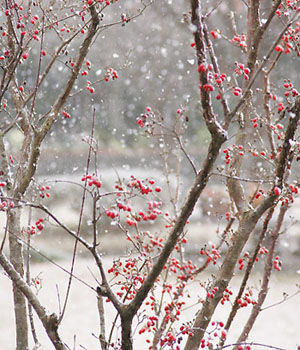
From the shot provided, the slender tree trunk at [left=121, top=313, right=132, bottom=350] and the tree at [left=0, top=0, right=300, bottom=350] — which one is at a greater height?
the tree at [left=0, top=0, right=300, bottom=350]

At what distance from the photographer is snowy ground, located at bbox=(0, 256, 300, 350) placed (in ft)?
12.1

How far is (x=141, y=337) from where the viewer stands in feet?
12.4

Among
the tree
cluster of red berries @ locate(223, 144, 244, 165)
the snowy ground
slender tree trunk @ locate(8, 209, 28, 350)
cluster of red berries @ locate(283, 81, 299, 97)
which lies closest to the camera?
the tree

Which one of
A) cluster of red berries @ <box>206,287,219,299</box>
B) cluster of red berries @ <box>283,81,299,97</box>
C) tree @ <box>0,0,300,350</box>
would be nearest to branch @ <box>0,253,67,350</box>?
tree @ <box>0,0,300,350</box>

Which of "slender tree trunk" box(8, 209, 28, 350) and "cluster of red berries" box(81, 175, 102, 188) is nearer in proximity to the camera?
"cluster of red berries" box(81, 175, 102, 188)

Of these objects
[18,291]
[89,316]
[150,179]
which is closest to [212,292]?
[150,179]

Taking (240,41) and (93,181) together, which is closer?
(93,181)

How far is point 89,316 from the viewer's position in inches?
156

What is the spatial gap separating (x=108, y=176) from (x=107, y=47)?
1.19m

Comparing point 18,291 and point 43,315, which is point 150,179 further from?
point 18,291

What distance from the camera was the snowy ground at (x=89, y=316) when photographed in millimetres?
3678

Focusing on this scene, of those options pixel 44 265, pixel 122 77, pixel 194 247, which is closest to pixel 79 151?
pixel 122 77

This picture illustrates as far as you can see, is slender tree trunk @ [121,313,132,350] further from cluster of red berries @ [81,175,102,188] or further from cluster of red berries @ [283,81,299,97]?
cluster of red berries @ [283,81,299,97]

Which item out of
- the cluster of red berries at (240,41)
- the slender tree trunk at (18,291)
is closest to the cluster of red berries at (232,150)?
the cluster of red berries at (240,41)
